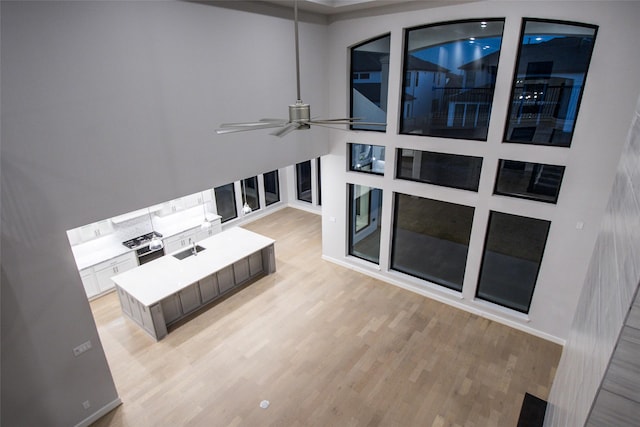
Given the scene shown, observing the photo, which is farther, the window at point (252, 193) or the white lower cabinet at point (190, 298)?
the window at point (252, 193)

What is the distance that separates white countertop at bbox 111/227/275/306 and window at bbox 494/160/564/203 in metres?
4.69

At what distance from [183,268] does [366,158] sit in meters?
4.25

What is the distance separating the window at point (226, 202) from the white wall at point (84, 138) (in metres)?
5.03

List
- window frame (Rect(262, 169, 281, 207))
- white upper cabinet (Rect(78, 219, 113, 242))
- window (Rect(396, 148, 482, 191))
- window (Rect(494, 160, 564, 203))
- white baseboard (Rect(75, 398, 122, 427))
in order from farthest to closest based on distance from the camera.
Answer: window frame (Rect(262, 169, 281, 207)) < white upper cabinet (Rect(78, 219, 113, 242)) < window (Rect(396, 148, 482, 191)) < window (Rect(494, 160, 564, 203)) < white baseboard (Rect(75, 398, 122, 427))

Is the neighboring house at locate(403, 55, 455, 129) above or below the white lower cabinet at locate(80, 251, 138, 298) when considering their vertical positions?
above

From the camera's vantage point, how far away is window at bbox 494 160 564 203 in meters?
5.24

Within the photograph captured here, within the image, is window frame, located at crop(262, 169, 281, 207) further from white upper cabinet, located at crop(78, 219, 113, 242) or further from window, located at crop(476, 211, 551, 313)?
window, located at crop(476, 211, 551, 313)

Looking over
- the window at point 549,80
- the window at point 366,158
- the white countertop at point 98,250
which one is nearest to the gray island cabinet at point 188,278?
the white countertop at point 98,250

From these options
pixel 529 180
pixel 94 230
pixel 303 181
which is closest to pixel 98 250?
pixel 94 230

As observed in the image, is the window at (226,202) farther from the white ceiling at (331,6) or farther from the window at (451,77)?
the window at (451,77)

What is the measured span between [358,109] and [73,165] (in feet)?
16.4

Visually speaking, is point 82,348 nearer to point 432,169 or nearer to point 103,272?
point 103,272

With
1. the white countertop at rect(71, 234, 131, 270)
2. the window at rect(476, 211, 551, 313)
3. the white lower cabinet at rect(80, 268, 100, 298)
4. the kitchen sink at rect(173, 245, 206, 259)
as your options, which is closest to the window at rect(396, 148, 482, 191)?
the window at rect(476, 211, 551, 313)

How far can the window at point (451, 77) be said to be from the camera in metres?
5.28
